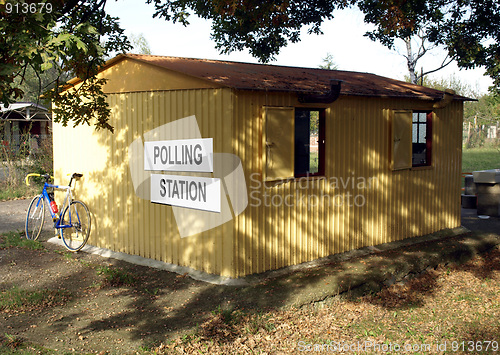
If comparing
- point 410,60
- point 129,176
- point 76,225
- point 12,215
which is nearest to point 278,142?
point 129,176

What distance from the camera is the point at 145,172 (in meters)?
8.65

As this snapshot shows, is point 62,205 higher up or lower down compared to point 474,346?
higher up

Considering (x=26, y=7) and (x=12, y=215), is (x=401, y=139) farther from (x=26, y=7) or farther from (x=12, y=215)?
(x=12, y=215)

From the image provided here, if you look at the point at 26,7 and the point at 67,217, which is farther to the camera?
the point at 67,217

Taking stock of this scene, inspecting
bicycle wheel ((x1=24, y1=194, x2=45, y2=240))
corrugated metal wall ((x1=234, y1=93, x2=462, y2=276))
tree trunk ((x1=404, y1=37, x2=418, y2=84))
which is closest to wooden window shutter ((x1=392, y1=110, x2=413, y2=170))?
corrugated metal wall ((x1=234, y1=93, x2=462, y2=276))

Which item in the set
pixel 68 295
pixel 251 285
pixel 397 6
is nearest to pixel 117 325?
pixel 68 295

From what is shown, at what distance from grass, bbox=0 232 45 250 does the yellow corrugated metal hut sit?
3.88ft

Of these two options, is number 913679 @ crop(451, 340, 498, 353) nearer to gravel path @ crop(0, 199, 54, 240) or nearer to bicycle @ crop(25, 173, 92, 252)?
bicycle @ crop(25, 173, 92, 252)

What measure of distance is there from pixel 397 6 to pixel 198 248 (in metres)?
5.81

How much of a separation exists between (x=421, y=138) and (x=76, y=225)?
6832 mm

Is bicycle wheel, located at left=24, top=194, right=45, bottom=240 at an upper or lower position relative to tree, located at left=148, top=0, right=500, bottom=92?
lower

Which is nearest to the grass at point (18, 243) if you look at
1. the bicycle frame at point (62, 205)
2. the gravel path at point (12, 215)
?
the bicycle frame at point (62, 205)

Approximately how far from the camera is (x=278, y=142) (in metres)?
7.75

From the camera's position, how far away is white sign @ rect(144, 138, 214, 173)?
761cm
